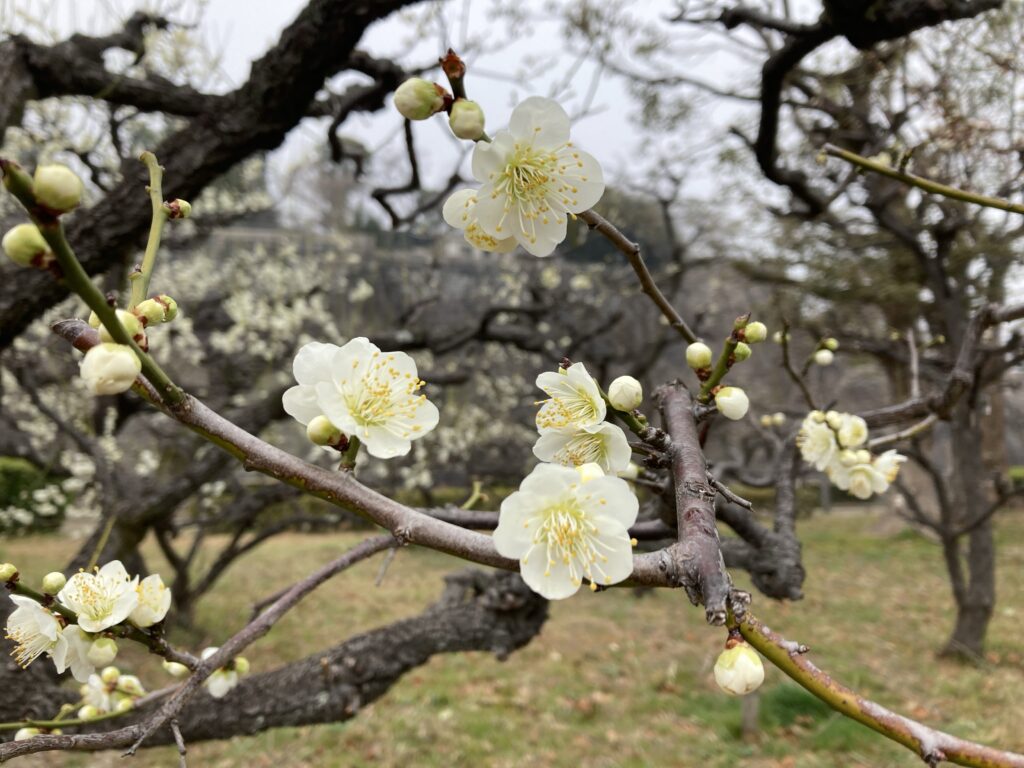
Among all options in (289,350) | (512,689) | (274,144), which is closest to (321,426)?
(274,144)

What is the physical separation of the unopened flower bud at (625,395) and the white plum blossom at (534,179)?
6.7 inches

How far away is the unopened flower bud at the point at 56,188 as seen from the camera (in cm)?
40

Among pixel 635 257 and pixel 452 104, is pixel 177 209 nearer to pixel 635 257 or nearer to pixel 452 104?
pixel 452 104

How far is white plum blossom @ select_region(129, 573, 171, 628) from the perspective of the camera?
93cm

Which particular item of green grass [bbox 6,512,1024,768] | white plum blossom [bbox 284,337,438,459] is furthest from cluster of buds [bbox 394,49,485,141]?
green grass [bbox 6,512,1024,768]

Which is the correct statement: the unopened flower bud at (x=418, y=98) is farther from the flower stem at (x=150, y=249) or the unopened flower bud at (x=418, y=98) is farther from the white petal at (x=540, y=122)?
the flower stem at (x=150, y=249)

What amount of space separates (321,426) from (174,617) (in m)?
5.16

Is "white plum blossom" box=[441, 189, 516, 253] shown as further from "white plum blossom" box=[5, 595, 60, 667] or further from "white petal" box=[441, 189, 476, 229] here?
"white plum blossom" box=[5, 595, 60, 667]

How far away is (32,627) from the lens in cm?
90

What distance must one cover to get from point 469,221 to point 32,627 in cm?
85

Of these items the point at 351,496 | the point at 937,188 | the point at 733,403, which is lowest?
the point at 351,496

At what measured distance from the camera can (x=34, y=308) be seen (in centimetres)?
244

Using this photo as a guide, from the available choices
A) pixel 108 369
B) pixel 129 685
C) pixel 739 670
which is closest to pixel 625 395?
pixel 739 670

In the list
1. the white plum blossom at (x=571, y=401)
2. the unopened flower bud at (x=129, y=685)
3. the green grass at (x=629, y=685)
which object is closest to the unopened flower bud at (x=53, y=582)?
the unopened flower bud at (x=129, y=685)
